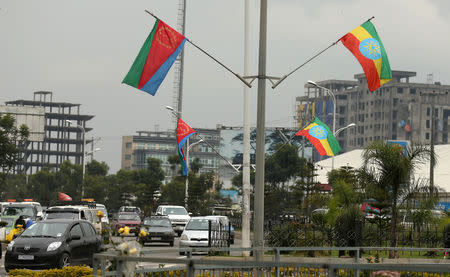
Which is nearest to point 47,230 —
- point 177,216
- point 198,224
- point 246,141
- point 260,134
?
point 260,134

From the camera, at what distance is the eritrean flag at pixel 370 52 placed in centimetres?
2084

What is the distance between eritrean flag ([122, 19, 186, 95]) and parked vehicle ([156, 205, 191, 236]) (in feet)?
111

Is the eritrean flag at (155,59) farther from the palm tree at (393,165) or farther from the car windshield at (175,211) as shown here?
the car windshield at (175,211)

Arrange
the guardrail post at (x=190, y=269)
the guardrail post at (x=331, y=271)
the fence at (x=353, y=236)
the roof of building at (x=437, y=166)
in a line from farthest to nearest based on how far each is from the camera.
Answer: the roof of building at (x=437, y=166) → the fence at (x=353, y=236) → the guardrail post at (x=190, y=269) → the guardrail post at (x=331, y=271)

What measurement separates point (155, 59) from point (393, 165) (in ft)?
32.7

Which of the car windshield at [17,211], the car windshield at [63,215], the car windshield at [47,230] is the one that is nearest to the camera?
the car windshield at [47,230]

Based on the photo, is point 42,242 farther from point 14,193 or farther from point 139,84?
point 14,193

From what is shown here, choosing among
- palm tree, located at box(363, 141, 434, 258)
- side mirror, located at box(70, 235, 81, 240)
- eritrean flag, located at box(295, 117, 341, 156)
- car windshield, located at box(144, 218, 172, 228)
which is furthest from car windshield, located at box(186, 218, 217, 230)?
side mirror, located at box(70, 235, 81, 240)

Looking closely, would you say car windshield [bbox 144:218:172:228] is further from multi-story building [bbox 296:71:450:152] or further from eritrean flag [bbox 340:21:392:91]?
multi-story building [bbox 296:71:450:152]

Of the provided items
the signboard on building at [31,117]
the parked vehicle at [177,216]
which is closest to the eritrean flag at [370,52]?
the parked vehicle at [177,216]

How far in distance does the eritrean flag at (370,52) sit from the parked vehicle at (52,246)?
26.0 feet

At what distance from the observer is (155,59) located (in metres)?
20.0

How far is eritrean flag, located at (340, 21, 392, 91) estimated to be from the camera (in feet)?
68.4

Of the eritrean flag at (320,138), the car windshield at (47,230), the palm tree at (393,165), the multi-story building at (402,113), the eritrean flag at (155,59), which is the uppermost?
the multi-story building at (402,113)
